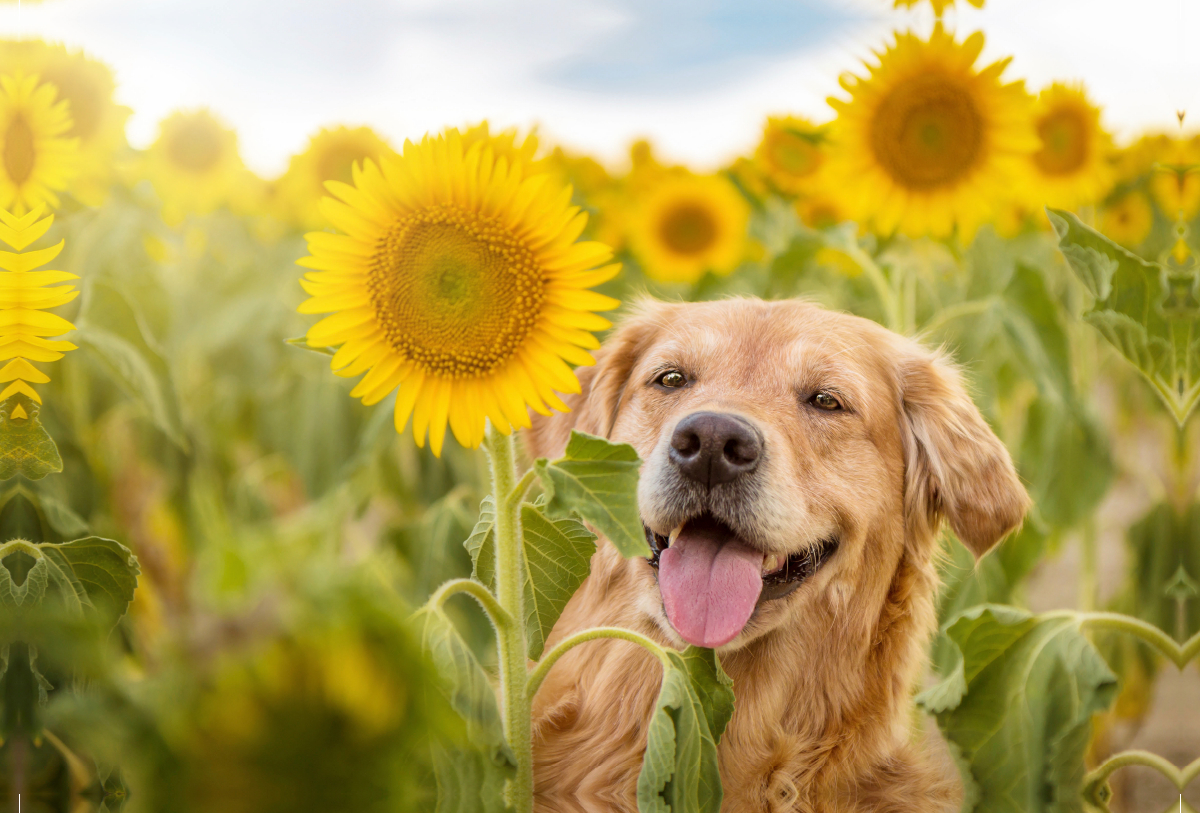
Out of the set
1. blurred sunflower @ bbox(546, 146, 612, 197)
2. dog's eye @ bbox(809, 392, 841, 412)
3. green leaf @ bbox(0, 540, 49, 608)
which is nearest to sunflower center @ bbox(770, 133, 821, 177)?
blurred sunflower @ bbox(546, 146, 612, 197)

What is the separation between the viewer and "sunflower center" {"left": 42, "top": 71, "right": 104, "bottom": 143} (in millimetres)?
1958

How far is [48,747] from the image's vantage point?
1487 millimetres

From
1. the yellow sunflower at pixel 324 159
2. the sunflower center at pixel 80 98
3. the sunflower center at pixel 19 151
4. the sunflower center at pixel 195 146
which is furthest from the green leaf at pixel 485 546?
the sunflower center at pixel 195 146

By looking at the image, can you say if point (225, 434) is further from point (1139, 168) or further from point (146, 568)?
point (1139, 168)

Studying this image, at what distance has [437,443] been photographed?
1.12 m

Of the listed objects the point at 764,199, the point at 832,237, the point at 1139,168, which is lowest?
the point at 832,237

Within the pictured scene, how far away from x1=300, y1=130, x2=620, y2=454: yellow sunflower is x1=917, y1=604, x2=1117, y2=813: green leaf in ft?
3.03

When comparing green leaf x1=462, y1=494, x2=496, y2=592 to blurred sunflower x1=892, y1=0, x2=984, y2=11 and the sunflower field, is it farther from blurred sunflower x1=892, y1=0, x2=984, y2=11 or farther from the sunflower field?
blurred sunflower x1=892, y1=0, x2=984, y2=11

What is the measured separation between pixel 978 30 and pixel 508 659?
5.47 ft

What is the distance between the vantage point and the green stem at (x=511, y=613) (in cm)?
125

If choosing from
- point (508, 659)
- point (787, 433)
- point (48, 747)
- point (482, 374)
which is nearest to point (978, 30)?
point (787, 433)

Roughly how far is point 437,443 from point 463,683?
31 cm

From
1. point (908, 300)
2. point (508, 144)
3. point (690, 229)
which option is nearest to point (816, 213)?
point (690, 229)

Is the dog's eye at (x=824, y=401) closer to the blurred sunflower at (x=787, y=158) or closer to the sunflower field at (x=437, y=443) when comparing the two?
the sunflower field at (x=437, y=443)
